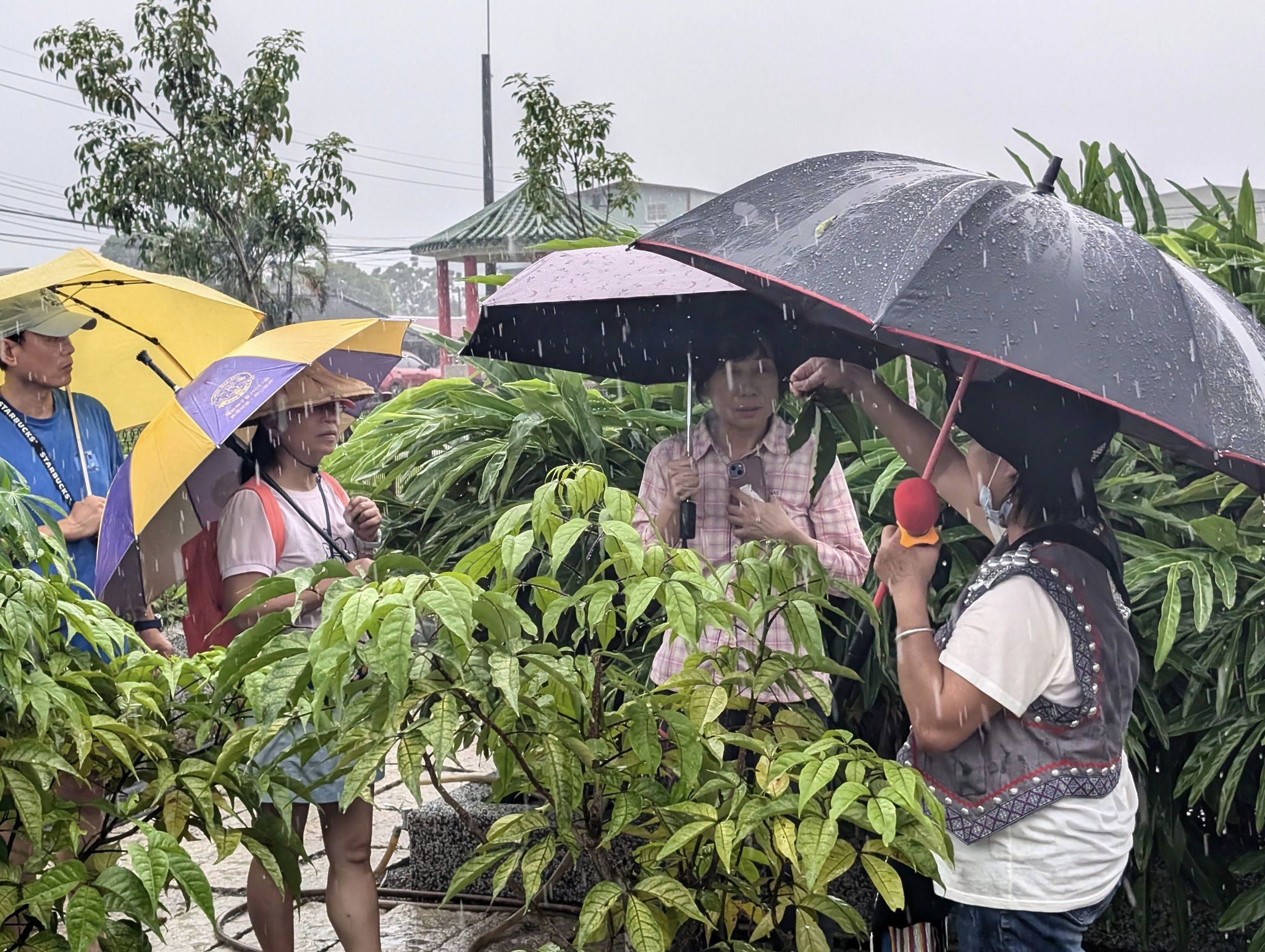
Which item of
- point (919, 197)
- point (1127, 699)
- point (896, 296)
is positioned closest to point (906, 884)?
point (1127, 699)

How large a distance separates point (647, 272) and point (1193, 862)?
7.58 feet

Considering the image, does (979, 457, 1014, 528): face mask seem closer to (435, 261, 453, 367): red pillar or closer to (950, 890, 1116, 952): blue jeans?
(950, 890, 1116, 952): blue jeans

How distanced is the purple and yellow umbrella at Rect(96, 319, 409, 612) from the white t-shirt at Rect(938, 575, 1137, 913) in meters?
1.86

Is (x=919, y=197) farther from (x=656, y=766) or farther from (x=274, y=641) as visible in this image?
(x=274, y=641)

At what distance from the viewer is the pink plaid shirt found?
337cm

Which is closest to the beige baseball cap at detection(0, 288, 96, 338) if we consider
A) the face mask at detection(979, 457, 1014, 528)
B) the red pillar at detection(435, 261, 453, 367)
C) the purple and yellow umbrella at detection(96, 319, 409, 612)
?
the purple and yellow umbrella at detection(96, 319, 409, 612)

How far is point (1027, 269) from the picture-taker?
2.27 meters

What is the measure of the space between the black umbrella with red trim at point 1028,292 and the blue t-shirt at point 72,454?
2.19 metres

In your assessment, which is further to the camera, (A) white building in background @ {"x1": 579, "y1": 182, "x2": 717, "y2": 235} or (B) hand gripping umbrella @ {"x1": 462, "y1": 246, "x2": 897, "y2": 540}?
(A) white building in background @ {"x1": 579, "y1": 182, "x2": 717, "y2": 235}

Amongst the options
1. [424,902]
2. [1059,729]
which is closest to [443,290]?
[424,902]

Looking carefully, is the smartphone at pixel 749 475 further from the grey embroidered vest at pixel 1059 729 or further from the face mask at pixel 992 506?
the grey embroidered vest at pixel 1059 729

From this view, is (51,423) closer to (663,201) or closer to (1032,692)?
(1032,692)

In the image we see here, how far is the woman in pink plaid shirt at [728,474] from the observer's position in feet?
11.2

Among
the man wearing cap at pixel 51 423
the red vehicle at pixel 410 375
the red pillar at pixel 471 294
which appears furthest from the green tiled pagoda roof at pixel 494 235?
the man wearing cap at pixel 51 423
